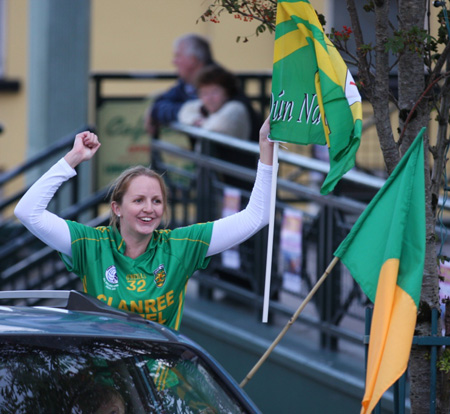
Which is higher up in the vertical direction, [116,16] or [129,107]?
[116,16]

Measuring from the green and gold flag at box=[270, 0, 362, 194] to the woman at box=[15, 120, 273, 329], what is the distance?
0.76 feet

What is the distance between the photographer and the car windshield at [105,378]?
3389 millimetres

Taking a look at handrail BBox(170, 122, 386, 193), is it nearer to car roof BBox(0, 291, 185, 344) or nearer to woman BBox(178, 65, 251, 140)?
woman BBox(178, 65, 251, 140)

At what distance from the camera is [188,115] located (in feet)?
29.3

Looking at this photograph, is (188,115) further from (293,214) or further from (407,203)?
(407,203)

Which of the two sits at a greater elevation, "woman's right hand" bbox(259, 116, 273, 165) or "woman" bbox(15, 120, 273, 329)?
"woman's right hand" bbox(259, 116, 273, 165)

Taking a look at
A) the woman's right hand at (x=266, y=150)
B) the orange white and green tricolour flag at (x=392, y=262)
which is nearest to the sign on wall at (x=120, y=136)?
the woman's right hand at (x=266, y=150)

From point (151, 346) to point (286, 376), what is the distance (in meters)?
3.25

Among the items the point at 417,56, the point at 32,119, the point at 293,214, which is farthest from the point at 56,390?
the point at 32,119

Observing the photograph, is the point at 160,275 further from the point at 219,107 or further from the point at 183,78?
the point at 183,78

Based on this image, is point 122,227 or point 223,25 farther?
point 223,25

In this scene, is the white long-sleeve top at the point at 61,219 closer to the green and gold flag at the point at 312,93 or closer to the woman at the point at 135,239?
the woman at the point at 135,239

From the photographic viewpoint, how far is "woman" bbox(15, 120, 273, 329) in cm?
412

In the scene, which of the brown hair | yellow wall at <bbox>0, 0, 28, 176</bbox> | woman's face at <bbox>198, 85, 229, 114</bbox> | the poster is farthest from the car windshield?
yellow wall at <bbox>0, 0, 28, 176</bbox>
